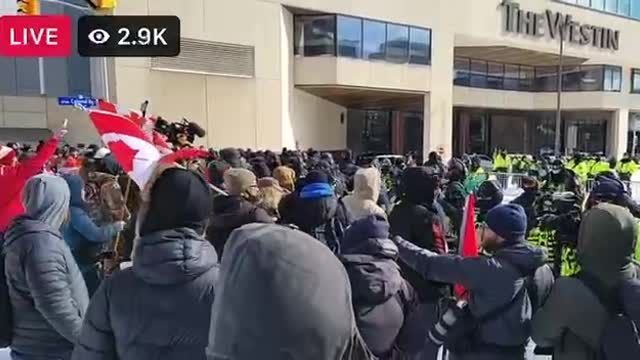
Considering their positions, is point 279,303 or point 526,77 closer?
point 279,303

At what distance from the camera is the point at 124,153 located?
11.1 ft

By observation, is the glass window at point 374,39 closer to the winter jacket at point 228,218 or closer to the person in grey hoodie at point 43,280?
the winter jacket at point 228,218

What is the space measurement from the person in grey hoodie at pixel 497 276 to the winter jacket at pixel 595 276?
0.40m

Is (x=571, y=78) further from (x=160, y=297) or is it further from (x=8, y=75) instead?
(x=160, y=297)

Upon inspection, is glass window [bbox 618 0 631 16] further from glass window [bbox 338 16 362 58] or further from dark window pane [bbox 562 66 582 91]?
glass window [bbox 338 16 362 58]

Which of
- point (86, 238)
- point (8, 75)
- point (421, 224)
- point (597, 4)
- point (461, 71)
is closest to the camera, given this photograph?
point (421, 224)

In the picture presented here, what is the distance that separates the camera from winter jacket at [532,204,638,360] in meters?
2.97

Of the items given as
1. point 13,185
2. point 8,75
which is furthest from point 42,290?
point 8,75

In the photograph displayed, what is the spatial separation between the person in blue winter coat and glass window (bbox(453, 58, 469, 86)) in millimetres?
35426

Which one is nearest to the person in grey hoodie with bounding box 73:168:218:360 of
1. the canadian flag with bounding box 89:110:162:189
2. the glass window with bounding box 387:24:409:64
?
the canadian flag with bounding box 89:110:162:189

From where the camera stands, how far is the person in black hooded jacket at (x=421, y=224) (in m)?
4.50

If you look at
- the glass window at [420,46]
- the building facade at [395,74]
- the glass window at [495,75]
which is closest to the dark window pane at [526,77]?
the building facade at [395,74]

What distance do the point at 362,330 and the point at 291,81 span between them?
26.1 metres

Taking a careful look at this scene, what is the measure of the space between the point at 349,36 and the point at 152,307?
28.0 metres
